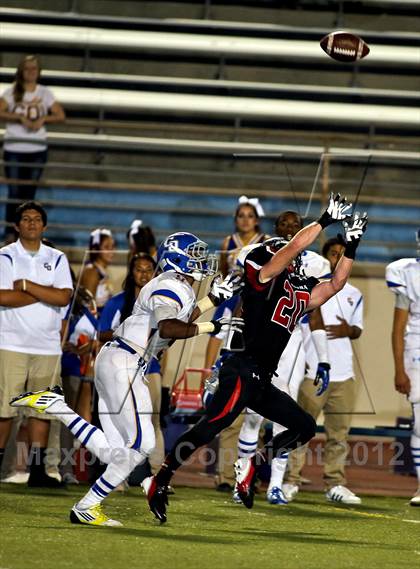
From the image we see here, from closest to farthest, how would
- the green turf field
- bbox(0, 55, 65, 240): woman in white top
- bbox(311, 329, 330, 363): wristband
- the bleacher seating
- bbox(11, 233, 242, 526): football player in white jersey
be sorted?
the green turf field
bbox(11, 233, 242, 526): football player in white jersey
bbox(311, 329, 330, 363): wristband
bbox(0, 55, 65, 240): woman in white top
the bleacher seating

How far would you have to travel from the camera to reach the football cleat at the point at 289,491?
788 centimetres

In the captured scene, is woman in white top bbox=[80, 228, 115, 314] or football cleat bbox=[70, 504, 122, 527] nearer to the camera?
football cleat bbox=[70, 504, 122, 527]

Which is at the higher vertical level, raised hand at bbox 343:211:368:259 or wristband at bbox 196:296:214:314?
raised hand at bbox 343:211:368:259

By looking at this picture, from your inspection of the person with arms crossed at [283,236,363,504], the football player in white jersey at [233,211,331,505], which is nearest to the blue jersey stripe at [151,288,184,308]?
the football player in white jersey at [233,211,331,505]

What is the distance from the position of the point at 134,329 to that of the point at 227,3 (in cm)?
752

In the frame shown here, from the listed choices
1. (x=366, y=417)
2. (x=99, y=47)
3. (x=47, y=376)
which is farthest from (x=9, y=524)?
(x=99, y=47)

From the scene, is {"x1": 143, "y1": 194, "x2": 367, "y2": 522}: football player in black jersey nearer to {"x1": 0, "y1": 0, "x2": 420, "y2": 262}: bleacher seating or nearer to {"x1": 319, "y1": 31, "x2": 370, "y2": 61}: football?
{"x1": 319, "y1": 31, "x2": 370, "y2": 61}: football

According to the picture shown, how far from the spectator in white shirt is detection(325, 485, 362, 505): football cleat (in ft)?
5.97

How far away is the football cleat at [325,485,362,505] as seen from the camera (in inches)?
313

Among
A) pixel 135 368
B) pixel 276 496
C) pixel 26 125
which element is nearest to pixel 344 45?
pixel 135 368

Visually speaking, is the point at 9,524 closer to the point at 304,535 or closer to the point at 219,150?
the point at 304,535

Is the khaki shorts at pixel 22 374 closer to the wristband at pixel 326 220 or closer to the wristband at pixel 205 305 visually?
the wristband at pixel 205 305

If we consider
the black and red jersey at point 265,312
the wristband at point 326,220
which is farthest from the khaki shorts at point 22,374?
the wristband at point 326,220

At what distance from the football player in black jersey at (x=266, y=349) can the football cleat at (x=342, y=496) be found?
1530mm
